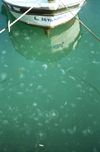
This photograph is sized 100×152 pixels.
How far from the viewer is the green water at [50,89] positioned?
2.62 metres

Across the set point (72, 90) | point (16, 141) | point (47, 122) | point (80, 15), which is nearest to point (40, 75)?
point (72, 90)

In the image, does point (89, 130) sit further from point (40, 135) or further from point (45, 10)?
point (45, 10)

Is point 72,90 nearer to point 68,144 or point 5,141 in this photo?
point 68,144

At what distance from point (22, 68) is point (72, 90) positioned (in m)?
1.54

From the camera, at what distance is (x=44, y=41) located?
14.3 feet

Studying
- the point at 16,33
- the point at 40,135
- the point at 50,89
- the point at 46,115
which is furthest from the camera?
the point at 16,33

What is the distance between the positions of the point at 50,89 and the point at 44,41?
6.00 ft

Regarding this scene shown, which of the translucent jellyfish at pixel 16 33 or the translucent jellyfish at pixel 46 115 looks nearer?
the translucent jellyfish at pixel 46 115

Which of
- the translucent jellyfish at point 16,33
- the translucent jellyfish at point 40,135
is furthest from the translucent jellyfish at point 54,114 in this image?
the translucent jellyfish at point 16,33

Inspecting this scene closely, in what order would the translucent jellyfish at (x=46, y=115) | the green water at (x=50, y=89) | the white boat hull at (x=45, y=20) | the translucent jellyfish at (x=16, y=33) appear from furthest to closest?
the translucent jellyfish at (x=16, y=33), the white boat hull at (x=45, y=20), the translucent jellyfish at (x=46, y=115), the green water at (x=50, y=89)

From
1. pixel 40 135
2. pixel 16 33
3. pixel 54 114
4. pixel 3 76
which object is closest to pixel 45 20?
pixel 16 33

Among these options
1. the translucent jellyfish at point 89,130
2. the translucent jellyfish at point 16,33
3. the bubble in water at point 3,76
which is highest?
the translucent jellyfish at point 16,33

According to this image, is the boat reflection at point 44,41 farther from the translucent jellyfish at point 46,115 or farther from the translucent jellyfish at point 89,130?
the translucent jellyfish at point 89,130

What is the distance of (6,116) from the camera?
2904 millimetres
